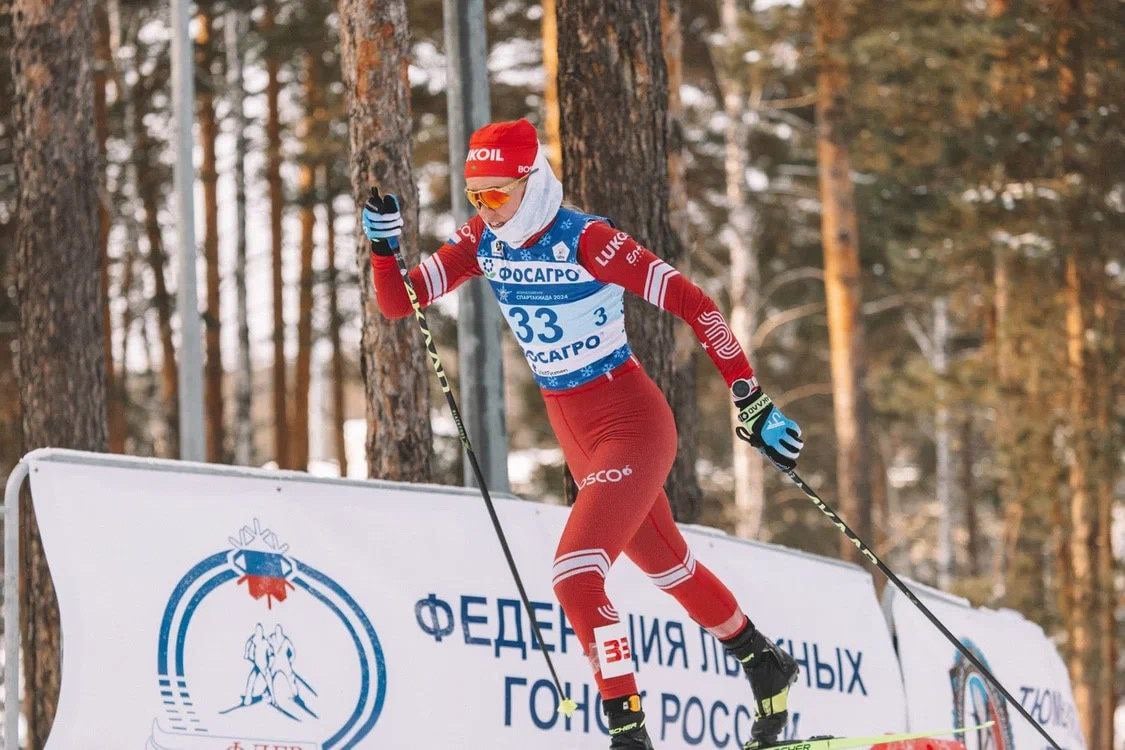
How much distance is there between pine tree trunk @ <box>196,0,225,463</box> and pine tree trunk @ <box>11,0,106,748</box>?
11283 millimetres

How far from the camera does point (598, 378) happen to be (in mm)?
6102

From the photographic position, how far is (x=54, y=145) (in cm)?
1041

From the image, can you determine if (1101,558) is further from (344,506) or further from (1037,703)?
(344,506)

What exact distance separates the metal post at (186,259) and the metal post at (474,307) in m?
3.28

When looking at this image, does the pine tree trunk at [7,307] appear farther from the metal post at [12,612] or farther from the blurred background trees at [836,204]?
the metal post at [12,612]

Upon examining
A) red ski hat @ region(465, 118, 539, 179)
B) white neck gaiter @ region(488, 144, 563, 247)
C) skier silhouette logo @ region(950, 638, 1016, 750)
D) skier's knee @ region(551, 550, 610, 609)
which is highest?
red ski hat @ region(465, 118, 539, 179)

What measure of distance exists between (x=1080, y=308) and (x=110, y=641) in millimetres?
17589

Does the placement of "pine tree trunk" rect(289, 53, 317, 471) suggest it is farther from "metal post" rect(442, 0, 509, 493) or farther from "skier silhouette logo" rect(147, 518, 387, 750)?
"skier silhouette logo" rect(147, 518, 387, 750)

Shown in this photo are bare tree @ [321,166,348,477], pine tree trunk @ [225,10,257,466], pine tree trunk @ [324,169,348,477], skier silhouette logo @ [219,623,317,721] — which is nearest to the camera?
skier silhouette logo @ [219,623,317,721]

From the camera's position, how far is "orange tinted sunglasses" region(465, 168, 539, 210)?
19.3 feet

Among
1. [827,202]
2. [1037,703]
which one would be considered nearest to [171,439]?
[827,202]

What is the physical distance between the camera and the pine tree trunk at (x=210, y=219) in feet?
77.4

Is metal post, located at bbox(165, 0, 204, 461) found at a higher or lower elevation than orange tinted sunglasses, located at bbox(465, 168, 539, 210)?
higher

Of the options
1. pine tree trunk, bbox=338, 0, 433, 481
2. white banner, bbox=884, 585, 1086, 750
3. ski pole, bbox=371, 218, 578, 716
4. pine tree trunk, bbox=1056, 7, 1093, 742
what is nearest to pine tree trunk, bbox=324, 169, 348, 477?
pine tree trunk, bbox=1056, 7, 1093, 742
